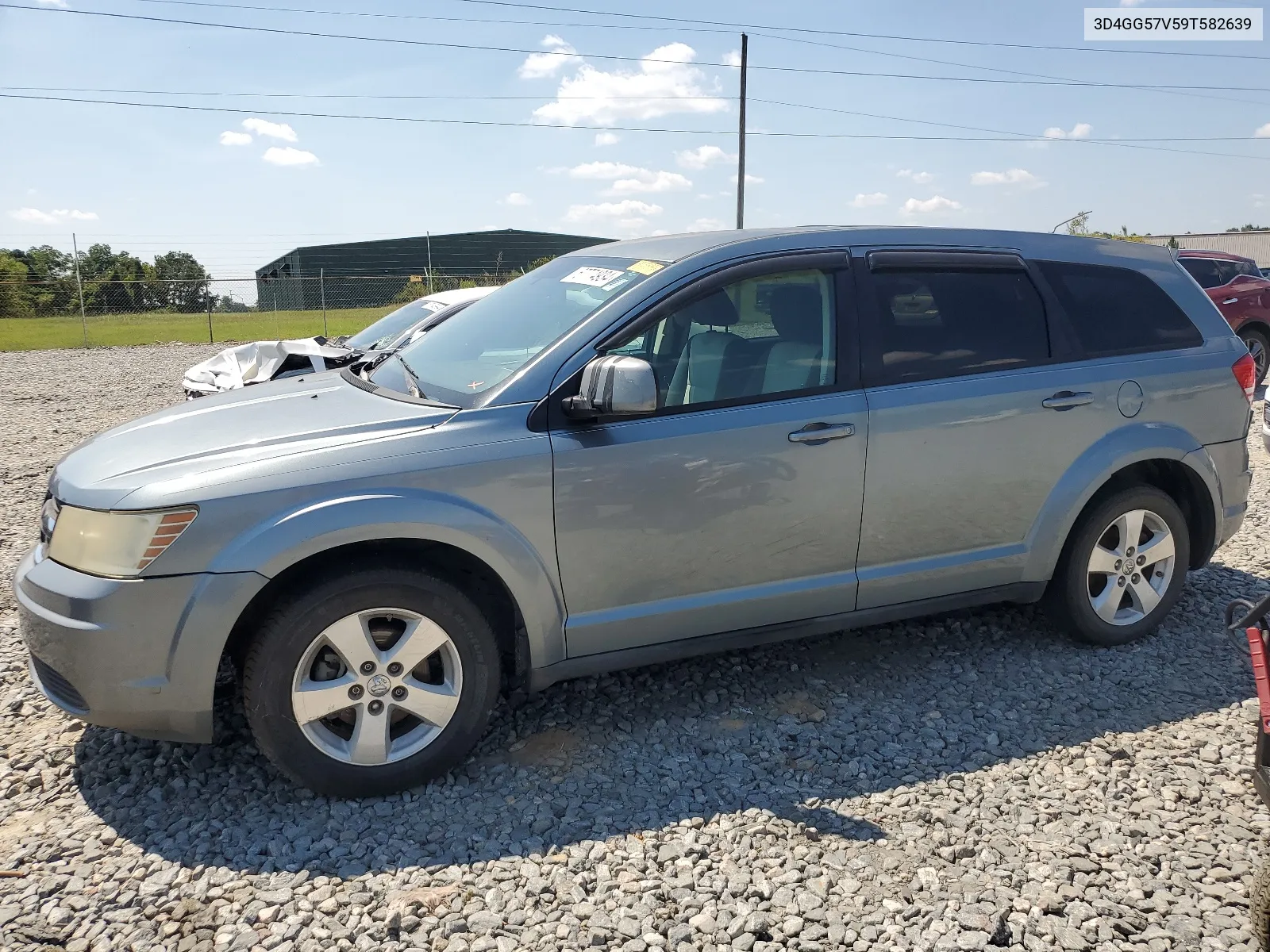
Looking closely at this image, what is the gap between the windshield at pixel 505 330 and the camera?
3.61m

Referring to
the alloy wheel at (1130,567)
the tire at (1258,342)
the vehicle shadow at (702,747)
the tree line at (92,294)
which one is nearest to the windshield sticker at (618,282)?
the vehicle shadow at (702,747)

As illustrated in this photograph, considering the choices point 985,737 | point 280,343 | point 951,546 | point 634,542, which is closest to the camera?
point 634,542

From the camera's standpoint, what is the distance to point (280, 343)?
877cm

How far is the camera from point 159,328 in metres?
26.6

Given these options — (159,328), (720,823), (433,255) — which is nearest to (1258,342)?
(720,823)

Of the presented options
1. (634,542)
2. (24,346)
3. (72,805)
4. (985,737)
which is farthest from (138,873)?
(24,346)

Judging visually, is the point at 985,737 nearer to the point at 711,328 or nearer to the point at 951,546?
the point at 951,546

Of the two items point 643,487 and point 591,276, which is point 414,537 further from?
point 591,276

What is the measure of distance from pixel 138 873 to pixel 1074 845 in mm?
2819

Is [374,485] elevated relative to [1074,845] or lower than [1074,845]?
elevated

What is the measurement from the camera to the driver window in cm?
358

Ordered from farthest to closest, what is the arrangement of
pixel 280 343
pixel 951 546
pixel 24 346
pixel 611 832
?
pixel 24 346 → pixel 280 343 → pixel 951 546 → pixel 611 832

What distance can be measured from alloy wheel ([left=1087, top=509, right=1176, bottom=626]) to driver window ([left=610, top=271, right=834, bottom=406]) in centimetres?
166

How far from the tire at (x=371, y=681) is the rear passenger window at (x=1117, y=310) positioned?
2.91 meters
